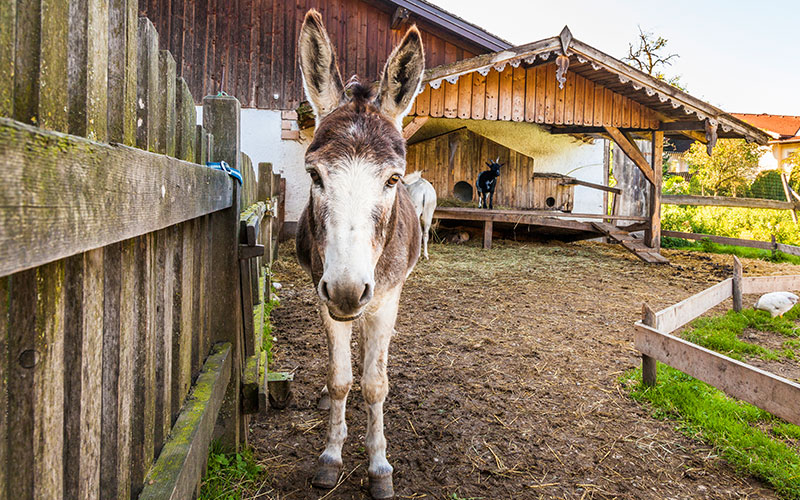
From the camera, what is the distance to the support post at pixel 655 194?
424 inches

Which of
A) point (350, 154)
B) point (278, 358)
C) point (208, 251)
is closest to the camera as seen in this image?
point (350, 154)

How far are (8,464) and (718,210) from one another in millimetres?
19296

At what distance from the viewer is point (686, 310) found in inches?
182

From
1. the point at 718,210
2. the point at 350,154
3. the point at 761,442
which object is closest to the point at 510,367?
the point at 761,442

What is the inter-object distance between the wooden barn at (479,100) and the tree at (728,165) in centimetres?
941

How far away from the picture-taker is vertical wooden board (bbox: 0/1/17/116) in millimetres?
696

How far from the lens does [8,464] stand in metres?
0.78

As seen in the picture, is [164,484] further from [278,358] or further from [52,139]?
[278,358]

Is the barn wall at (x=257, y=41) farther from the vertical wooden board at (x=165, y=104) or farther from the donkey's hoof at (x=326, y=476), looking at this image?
the vertical wooden board at (x=165, y=104)

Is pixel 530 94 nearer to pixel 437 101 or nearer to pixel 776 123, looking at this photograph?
pixel 437 101

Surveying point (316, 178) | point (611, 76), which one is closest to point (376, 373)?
point (316, 178)

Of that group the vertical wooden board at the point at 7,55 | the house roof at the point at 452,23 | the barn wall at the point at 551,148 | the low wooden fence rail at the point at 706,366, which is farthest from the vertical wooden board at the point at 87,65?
the barn wall at the point at 551,148

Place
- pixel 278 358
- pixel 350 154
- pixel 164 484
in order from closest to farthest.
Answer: pixel 164 484, pixel 350 154, pixel 278 358

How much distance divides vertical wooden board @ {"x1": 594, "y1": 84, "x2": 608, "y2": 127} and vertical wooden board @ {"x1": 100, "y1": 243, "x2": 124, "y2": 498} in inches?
420
